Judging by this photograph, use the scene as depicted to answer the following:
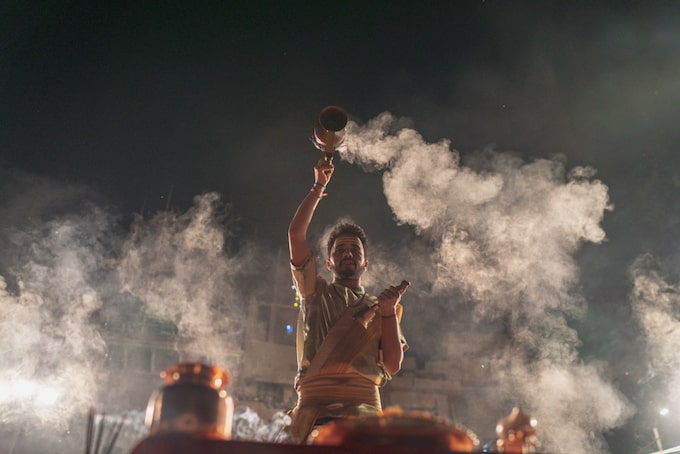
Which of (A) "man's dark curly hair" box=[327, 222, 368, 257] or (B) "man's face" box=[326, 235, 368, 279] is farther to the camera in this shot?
(A) "man's dark curly hair" box=[327, 222, 368, 257]

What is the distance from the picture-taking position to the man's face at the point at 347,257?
186 inches

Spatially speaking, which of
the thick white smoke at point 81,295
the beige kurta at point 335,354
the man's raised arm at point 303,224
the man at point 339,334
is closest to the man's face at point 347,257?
Result: the man at point 339,334

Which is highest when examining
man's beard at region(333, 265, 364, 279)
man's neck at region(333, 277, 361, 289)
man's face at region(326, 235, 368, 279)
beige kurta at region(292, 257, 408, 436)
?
man's face at region(326, 235, 368, 279)

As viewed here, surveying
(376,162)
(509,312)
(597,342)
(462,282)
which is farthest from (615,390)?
(376,162)

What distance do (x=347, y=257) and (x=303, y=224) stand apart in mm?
577

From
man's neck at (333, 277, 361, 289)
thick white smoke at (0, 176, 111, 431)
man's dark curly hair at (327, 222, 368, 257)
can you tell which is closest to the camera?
man's neck at (333, 277, 361, 289)

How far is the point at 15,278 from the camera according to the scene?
10469mm

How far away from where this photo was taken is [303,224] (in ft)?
14.6

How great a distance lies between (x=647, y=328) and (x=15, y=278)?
1381cm

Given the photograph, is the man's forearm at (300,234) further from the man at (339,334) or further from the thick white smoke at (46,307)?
the thick white smoke at (46,307)

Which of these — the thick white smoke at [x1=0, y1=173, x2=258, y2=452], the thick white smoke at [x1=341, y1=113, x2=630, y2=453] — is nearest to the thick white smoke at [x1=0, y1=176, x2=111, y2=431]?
the thick white smoke at [x1=0, y1=173, x2=258, y2=452]

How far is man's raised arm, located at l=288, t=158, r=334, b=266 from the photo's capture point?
440 cm

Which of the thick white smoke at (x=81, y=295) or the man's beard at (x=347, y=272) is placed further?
the thick white smoke at (x=81, y=295)

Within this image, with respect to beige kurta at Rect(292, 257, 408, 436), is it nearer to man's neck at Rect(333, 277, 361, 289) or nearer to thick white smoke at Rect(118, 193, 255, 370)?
man's neck at Rect(333, 277, 361, 289)
